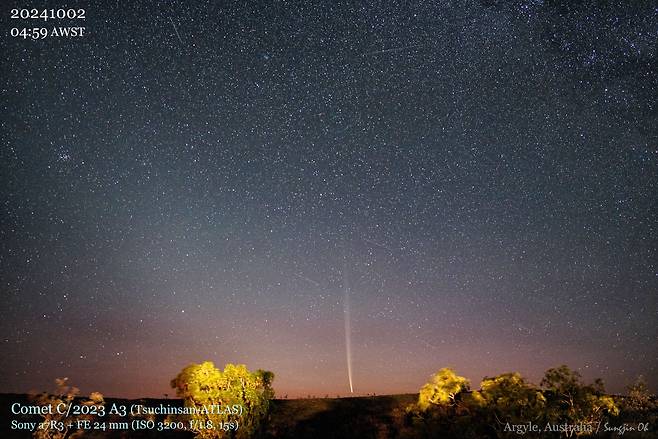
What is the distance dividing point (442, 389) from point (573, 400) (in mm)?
5087

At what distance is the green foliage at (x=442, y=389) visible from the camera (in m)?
16.5

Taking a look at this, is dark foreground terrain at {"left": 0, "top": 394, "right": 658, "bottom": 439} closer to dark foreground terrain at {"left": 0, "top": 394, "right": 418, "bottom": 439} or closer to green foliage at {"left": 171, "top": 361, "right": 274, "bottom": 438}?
dark foreground terrain at {"left": 0, "top": 394, "right": 418, "bottom": 439}

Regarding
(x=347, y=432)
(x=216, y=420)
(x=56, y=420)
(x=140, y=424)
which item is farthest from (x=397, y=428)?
(x=56, y=420)

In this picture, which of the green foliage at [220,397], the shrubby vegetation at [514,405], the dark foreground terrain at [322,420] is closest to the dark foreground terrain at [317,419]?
the dark foreground terrain at [322,420]

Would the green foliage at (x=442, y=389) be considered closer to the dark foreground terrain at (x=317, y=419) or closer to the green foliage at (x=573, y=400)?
the green foliage at (x=573, y=400)

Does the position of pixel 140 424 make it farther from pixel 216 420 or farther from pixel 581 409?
pixel 581 409

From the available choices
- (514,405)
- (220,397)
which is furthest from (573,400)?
(220,397)

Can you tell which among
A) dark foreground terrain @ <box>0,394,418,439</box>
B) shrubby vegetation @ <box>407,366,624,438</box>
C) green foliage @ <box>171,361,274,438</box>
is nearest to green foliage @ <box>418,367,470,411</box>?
Answer: shrubby vegetation @ <box>407,366,624,438</box>

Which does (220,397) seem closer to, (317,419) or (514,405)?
(514,405)

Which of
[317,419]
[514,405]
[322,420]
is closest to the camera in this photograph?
[514,405]

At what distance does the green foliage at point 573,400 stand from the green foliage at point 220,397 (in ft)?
42.1

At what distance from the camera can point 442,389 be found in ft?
54.2

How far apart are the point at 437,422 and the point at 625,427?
11847mm

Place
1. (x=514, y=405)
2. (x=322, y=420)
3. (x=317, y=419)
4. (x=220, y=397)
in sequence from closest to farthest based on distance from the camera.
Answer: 1. (x=514, y=405)
2. (x=220, y=397)
3. (x=322, y=420)
4. (x=317, y=419)
